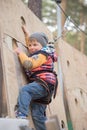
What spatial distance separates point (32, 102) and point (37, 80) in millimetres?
258

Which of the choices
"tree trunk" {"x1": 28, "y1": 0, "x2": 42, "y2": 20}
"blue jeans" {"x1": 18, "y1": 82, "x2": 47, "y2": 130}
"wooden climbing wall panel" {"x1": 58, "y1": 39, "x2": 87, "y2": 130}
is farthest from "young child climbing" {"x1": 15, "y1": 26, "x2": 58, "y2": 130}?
"tree trunk" {"x1": 28, "y1": 0, "x2": 42, "y2": 20}

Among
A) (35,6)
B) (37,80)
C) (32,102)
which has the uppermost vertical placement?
(35,6)

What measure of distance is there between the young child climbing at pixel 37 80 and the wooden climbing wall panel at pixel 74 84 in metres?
1.88

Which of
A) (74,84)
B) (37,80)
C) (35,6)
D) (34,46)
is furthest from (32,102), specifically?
(35,6)

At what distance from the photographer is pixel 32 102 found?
155 inches

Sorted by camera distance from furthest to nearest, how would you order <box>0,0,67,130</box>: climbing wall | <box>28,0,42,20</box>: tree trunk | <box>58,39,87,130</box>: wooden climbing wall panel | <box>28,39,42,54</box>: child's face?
<box>28,0,42,20</box>: tree trunk → <box>58,39,87,130</box>: wooden climbing wall panel → <box>28,39,42,54</box>: child's face → <box>0,0,67,130</box>: climbing wall

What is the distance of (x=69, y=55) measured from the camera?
679cm

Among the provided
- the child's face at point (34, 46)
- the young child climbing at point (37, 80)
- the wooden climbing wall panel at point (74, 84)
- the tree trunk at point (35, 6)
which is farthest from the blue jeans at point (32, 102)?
the tree trunk at point (35, 6)

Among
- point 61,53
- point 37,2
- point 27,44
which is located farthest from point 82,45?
point 27,44

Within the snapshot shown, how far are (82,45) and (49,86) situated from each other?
899 inches

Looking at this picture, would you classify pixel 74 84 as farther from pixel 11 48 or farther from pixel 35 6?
pixel 11 48

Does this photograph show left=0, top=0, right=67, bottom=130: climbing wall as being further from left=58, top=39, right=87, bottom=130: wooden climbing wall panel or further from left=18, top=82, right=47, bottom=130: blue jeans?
left=58, top=39, right=87, bottom=130: wooden climbing wall panel

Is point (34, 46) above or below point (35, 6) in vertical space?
below

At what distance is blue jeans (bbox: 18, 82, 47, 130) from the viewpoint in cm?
360
